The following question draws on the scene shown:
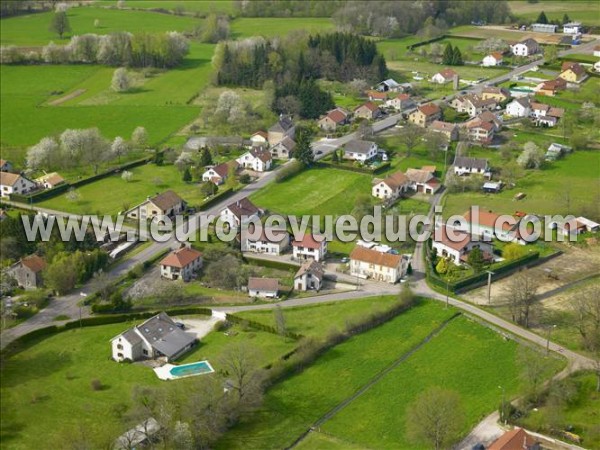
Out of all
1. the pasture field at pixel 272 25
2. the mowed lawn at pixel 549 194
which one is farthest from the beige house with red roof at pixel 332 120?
the pasture field at pixel 272 25

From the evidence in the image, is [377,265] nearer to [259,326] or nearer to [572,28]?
[259,326]

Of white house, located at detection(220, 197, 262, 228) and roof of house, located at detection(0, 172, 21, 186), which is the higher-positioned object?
roof of house, located at detection(0, 172, 21, 186)

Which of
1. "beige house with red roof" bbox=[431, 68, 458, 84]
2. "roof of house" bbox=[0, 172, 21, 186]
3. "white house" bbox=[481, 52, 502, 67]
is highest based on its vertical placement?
"white house" bbox=[481, 52, 502, 67]

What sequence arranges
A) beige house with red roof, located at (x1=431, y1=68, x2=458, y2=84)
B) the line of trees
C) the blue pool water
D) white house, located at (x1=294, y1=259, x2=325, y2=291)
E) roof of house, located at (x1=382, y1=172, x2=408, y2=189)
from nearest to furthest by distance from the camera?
the blue pool water < white house, located at (x1=294, y1=259, x2=325, y2=291) < roof of house, located at (x1=382, y1=172, x2=408, y2=189) < beige house with red roof, located at (x1=431, y1=68, x2=458, y2=84) < the line of trees

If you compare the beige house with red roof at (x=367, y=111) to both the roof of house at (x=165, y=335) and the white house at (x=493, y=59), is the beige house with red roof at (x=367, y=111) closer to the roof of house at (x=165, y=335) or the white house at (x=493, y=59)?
the white house at (x=493, y=59)

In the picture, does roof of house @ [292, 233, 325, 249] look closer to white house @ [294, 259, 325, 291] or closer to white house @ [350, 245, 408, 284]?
white house @ [350, 245, 408, 284]

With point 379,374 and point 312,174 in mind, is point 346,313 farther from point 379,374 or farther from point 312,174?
point 312,174

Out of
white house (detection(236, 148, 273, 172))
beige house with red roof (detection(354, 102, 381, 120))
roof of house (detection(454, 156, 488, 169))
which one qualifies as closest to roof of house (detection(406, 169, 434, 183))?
roof of house (detection(454, 156, 488, 169))

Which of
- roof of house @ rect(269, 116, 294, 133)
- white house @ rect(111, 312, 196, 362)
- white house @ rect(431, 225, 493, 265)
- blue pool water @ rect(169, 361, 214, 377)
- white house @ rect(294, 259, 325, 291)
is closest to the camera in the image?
blue pool water @ rect(169, 361, 214, 377)
